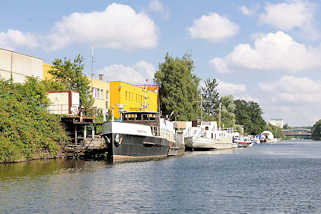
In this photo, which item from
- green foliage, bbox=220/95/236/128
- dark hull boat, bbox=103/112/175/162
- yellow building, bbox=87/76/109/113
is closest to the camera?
dark hull boat, bbox=103/112/175/162

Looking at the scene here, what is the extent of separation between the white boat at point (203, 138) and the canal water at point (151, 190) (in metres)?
39.9

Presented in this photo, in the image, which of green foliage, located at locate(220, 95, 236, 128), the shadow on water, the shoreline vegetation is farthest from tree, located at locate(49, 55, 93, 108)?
green foliage, located at locate(220, 95, 236, 128)

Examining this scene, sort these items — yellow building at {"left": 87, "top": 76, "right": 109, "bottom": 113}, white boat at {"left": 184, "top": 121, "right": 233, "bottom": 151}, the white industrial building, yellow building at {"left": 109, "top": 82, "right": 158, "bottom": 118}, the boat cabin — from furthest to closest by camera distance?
yellow building at {"left": 109, "top": 82, "right": 158, "bottom": 118} → white boat at {"left": 184, "top": 121, "right": 233, "bottom": 151} → yellow building at {"left": 87, "top": 76, "right": 109, "bottom": 113} → the white industrial building → the boat cabin

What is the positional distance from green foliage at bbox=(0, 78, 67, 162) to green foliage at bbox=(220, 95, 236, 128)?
94.2 meters

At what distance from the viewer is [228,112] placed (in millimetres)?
161500

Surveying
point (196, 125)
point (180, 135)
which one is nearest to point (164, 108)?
point (196, 125)

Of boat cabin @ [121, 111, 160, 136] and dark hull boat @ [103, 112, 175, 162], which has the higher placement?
boat cabin @ [121, 111, 160, 136]

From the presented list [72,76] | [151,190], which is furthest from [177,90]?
[151,190]

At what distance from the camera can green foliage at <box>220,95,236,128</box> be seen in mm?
148650

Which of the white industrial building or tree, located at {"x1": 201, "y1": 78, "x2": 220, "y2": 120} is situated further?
tree, located at {"x1": 201, "y1": 78, "x2": 220, "y2": 120}

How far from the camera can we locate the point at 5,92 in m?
47.9

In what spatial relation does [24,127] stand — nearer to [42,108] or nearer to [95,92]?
[42,108]

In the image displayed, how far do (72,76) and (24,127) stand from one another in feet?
76.1

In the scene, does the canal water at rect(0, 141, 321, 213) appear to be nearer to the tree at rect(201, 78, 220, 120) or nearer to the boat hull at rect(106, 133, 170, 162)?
the boat hull at rect(106, 133, 170, 162)
